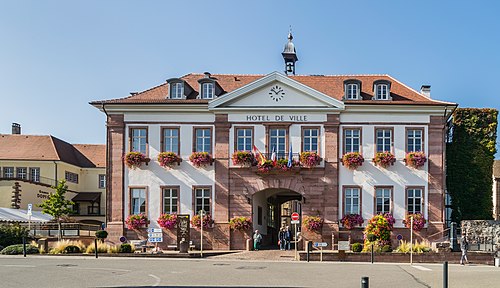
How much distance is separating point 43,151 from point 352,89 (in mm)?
30290

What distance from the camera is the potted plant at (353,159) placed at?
39.0m

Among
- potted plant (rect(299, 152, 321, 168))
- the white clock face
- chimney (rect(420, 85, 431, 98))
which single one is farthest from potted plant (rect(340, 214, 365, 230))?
chimney (rect(420, 85, 431, 98))

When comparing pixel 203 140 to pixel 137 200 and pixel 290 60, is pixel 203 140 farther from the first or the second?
pixel 290 60

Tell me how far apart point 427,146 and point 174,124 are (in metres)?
14.3

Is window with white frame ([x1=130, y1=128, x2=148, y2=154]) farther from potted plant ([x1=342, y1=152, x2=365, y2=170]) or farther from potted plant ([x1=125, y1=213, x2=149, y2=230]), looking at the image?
potted plant ([x1=342, y1=152, x2=365, y2=170])

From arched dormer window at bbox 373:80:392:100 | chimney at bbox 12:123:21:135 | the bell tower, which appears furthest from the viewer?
chimney at bbox 12:123:21:135

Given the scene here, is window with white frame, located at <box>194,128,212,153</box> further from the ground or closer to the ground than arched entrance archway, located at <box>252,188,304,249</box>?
further from the ground

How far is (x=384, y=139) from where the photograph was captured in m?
39.7

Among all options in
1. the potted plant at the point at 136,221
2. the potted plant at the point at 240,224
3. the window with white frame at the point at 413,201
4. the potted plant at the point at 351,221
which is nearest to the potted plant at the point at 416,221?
the window with white frame at the point at 413,201

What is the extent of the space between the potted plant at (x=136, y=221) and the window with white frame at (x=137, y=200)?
1.64 feet

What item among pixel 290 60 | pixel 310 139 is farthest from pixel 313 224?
pixel 290 60

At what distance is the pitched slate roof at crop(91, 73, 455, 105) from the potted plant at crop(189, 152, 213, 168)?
2.97 meters

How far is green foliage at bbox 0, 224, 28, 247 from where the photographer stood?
122ft

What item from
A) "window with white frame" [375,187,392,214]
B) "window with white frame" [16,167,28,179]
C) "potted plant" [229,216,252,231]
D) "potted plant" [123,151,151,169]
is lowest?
"potted plant" [229,216,252,231]
